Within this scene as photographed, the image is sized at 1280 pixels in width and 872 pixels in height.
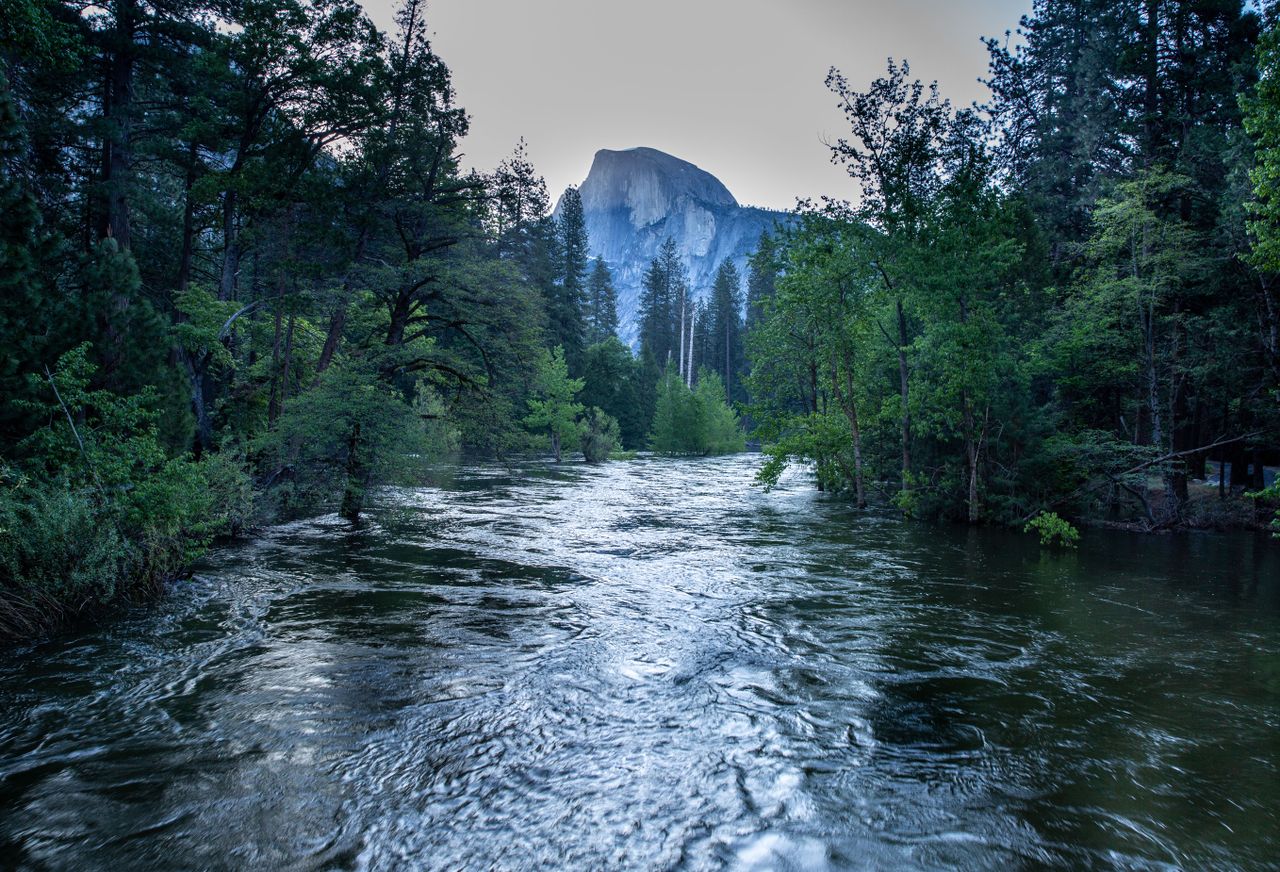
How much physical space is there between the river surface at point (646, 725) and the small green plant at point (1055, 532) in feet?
10.2

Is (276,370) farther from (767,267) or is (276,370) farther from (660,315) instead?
(660,315)

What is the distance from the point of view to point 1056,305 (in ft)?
73.4

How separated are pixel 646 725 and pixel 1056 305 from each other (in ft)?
77.7

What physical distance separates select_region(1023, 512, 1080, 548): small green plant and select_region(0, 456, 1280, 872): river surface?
3109mm

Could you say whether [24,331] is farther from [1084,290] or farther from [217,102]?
A: [1084,290]

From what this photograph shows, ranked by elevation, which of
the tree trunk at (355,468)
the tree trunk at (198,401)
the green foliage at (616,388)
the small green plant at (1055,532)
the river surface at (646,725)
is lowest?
the river surface at (646,725)

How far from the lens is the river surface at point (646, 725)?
3.82 metres

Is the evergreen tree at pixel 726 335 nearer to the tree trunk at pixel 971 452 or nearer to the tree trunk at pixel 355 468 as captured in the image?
the tree trunk at pixel 971 452

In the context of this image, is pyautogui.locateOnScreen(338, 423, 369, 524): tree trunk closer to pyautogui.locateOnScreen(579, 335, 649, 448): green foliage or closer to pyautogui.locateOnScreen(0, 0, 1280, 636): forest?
pyautogui.locateOnScreen(0, 0, 1280, 636): forest

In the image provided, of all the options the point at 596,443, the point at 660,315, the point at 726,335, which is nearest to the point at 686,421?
the point at 596,443

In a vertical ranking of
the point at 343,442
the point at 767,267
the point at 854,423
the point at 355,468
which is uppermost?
the point at 767,267

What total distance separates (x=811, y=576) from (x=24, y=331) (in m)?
12.1

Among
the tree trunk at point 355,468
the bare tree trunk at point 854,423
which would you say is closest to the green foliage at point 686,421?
the bare tree trunk at point 854,423

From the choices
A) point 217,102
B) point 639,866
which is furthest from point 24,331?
point 217,102
